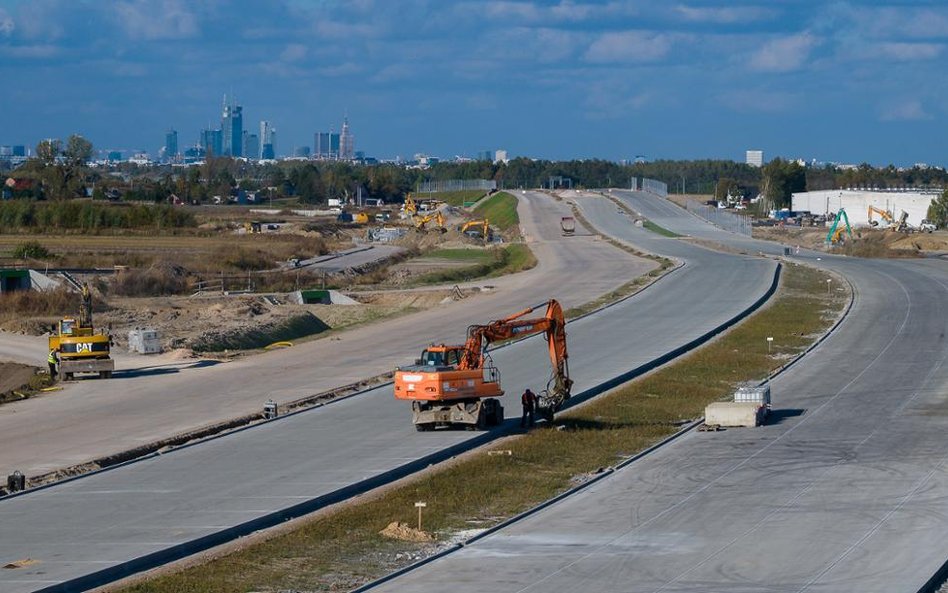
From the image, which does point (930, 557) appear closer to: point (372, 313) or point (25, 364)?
point (25, 364)

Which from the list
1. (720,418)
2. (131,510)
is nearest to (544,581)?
(131,510)

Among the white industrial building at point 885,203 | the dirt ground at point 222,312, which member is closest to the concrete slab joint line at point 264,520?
the dirt ground at point 222,312

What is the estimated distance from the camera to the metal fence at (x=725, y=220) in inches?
5758

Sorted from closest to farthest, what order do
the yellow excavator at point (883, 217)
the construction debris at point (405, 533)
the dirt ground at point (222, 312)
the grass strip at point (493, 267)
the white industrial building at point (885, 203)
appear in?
1. the construction debris at point (405, 533)
2. the dirt ground at point (222, 312)
3. the grass strip at point (493, 267)
4. the yellow excavator at point (883, 217)
5. the white industrial building at point (885, 203)

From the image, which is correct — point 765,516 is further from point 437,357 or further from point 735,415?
point 437,357

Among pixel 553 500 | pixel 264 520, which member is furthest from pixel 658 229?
pixel 264 520

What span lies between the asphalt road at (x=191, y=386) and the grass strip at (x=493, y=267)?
1503 cm

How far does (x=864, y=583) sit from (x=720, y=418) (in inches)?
636

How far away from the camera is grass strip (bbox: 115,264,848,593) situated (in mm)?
22031

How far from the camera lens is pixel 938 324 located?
64.2 m

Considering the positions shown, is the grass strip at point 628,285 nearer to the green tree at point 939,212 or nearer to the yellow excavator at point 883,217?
the yellow excavator at point 883,217

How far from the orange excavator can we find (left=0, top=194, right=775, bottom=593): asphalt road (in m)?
0.54

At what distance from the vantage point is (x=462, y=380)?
34719mm

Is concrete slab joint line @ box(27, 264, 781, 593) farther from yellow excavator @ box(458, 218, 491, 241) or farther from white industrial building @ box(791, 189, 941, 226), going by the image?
white industrial building @ box(791, 189, 941, 226)
